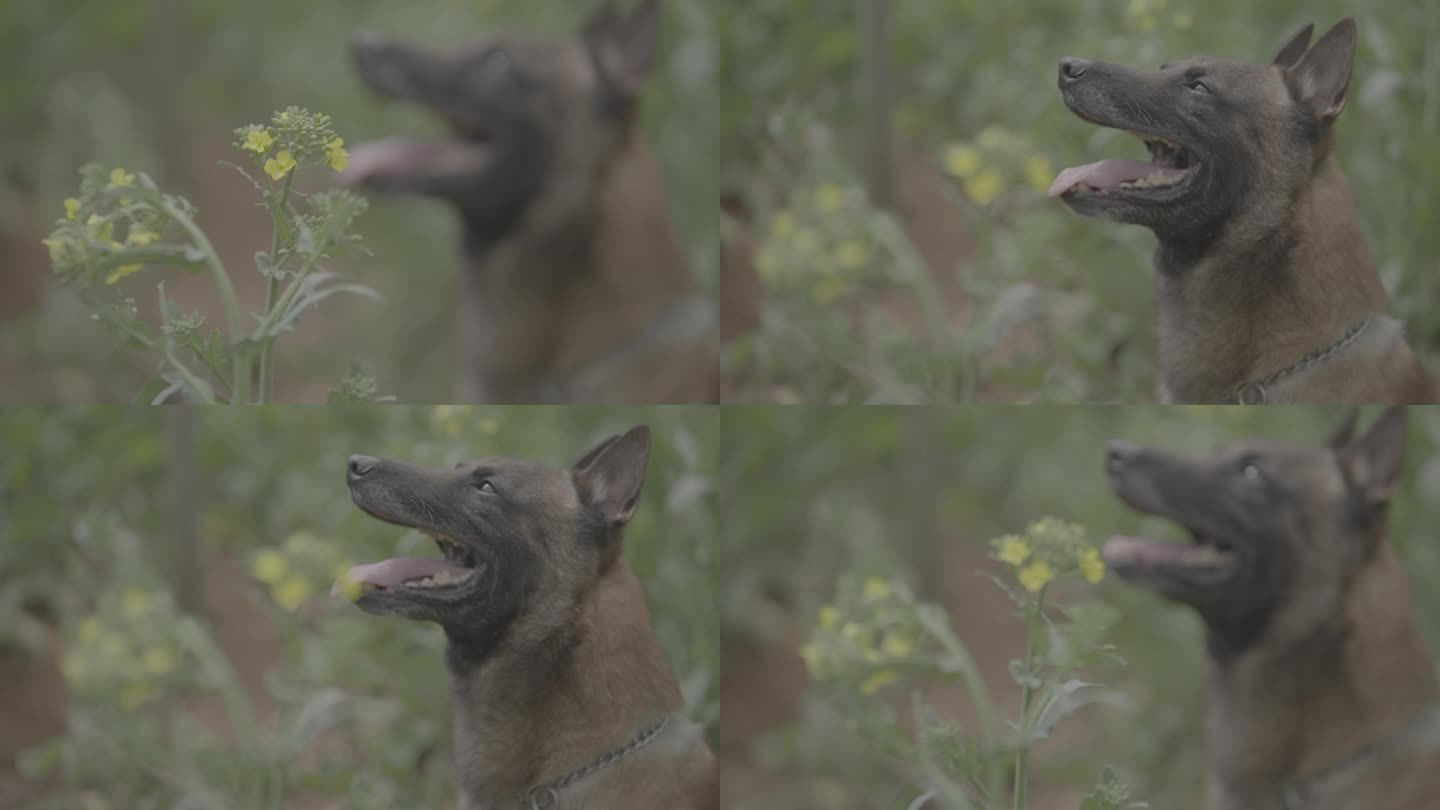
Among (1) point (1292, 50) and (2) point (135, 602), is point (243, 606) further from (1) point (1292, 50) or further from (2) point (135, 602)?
(1) point (1292, 50)

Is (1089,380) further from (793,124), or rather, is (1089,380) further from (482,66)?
(482,66)

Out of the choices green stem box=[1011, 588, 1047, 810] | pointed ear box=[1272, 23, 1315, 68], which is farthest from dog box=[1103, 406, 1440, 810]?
pointed ear box=[1272, 23, 1315, 68]

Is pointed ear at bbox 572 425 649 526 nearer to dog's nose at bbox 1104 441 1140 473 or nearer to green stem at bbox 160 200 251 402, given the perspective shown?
green stem at bbox 160 200 251 402

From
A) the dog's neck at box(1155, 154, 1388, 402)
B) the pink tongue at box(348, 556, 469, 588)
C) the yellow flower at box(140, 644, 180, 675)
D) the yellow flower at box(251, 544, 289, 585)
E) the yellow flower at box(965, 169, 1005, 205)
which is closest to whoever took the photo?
the dog's neck at box(1155, 154, 1388, 402)

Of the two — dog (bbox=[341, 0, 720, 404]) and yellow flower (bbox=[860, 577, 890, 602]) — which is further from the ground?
dog (bbox=[341, 0, 720, 404])

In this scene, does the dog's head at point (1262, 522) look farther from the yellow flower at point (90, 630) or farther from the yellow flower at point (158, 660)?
the yellow flower at point (90, 630)
